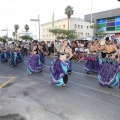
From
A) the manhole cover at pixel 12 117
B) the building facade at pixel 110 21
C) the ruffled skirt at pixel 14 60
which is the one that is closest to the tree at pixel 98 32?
the building facade at pixel 110 21

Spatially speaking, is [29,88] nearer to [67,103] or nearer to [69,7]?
[67,103]

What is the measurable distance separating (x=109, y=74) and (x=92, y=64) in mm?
3471

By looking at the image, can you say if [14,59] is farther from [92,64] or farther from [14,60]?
[92,64]

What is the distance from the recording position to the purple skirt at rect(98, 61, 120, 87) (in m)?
7.41

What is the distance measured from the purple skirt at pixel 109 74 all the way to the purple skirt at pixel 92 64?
3.06 meters

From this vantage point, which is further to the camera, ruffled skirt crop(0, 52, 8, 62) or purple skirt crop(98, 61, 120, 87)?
ruffled skirt crop(0, 52, 8, 62)

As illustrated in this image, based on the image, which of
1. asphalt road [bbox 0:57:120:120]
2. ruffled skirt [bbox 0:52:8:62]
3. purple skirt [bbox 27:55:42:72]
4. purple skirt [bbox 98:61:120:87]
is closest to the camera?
asphalt road [bbox 0:57:120:120]

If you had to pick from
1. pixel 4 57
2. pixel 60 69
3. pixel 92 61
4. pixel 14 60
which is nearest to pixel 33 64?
pixel 92 61

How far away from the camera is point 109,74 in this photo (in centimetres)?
752

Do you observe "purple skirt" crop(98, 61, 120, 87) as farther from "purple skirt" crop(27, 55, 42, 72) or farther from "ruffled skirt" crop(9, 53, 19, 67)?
"ruffled skirt" crop(9, 53, 19, 67)

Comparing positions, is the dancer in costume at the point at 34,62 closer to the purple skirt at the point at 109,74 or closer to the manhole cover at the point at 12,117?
the purple skirt at the point at 109,74

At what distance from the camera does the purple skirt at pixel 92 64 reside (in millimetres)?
10875

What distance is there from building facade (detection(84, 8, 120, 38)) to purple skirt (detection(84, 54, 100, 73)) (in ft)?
111

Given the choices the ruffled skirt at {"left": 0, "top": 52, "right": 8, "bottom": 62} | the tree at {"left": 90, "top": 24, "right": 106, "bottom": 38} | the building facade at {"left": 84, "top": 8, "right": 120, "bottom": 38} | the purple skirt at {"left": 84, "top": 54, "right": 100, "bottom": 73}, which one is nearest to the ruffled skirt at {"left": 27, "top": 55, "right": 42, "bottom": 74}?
the purple skirt at {"left": 84, "top": 54, "right": 100, "bottom": 73}
